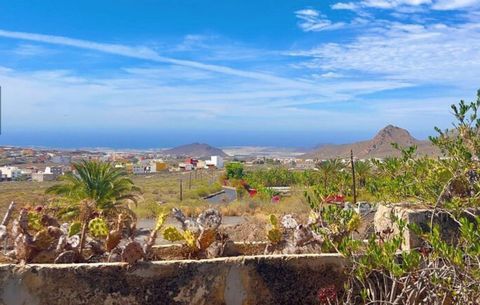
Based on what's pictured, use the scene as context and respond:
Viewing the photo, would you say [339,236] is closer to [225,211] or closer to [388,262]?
[388,262]

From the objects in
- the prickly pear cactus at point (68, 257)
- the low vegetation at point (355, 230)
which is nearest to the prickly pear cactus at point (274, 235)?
the low vegetation at point (355, 230)

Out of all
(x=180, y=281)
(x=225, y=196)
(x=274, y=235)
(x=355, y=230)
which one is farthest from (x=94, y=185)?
(x=225, y=196)

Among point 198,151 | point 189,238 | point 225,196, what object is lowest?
point 225,196

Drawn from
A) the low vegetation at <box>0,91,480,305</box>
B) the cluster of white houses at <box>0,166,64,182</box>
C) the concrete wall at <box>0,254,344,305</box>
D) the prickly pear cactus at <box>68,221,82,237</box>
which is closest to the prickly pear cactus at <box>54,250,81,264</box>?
the low vegetation at <box>0,91,480,305</box>

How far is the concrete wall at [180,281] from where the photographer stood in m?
5.27

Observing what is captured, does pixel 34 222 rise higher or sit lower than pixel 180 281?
higher

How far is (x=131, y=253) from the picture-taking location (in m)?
5.44

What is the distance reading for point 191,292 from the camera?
543 cm

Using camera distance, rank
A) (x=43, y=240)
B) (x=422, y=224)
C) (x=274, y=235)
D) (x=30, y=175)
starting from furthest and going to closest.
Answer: (x=30, y=175)
(x=274, y=235)
(x=422, y=224)
(x=43, y=240)

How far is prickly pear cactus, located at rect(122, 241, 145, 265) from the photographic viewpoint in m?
5.43

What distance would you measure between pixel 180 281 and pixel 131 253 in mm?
587

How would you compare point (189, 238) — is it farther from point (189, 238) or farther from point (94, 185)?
point (94, 185)

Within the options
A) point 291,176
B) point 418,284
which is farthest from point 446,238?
point 291,176

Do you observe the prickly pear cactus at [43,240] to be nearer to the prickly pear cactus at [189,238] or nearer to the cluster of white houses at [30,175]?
the prickly pear cactus at [189,238]
